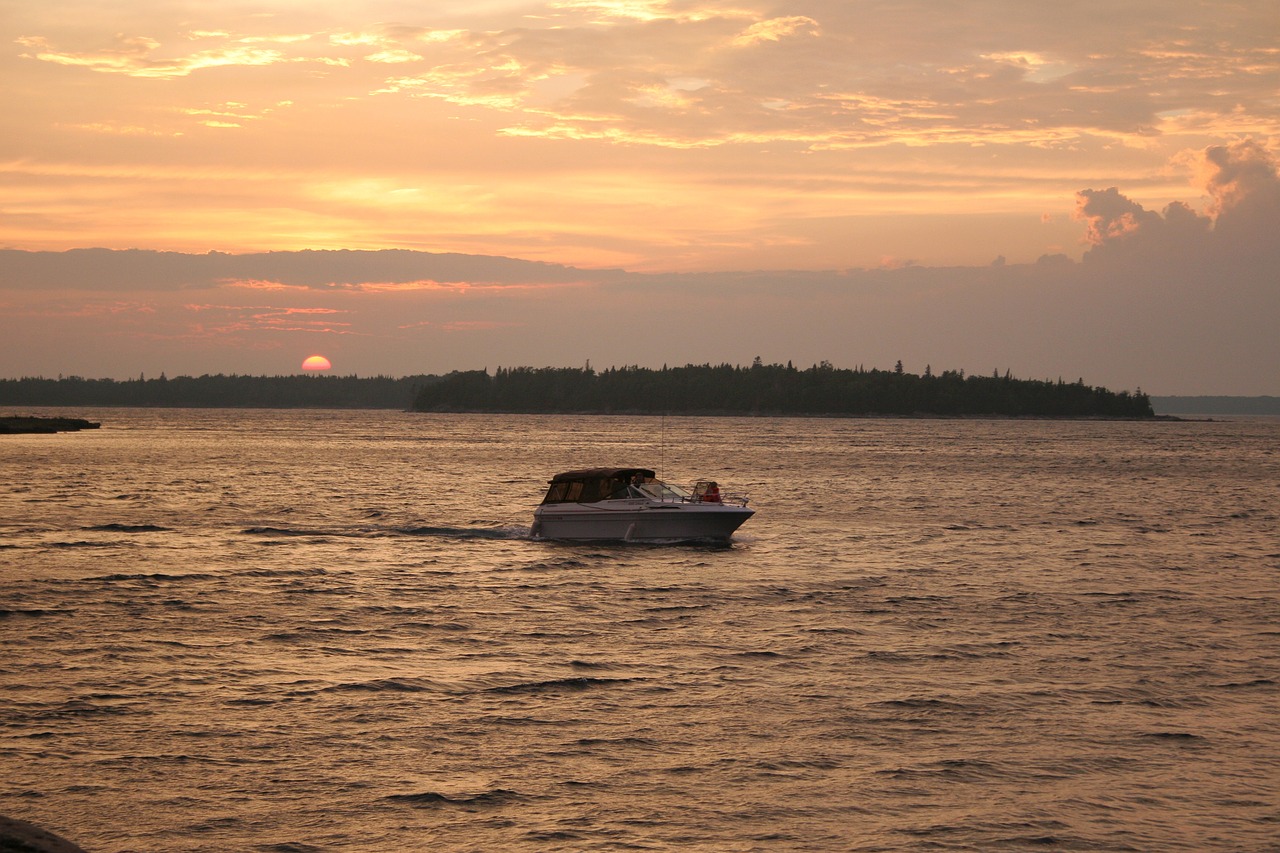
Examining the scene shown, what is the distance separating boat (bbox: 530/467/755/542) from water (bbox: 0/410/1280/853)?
1.06 meters

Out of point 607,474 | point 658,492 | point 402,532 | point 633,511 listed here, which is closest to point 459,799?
point 633,511

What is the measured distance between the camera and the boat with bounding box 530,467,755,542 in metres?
46.1

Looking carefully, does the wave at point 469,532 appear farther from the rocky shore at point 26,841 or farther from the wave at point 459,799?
the rocky shore at point 26,841

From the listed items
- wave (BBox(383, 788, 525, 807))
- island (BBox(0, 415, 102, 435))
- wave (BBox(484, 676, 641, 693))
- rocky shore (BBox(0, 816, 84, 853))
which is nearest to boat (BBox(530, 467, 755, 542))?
wave (BBox(484, 676, 641, 693))

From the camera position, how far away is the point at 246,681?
878 inches

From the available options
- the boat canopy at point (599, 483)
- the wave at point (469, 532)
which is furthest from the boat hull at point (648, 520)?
the wave at point (469, 532)

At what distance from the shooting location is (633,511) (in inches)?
1820

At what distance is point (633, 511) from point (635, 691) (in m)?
24.5

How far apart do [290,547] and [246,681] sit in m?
24.8

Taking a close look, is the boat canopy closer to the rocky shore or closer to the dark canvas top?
the dark canvas top

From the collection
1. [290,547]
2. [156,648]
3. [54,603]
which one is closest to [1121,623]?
[156,648]

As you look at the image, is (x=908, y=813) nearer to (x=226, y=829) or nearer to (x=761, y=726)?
(x=761, y=726)

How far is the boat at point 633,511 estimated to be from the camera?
46062 mm

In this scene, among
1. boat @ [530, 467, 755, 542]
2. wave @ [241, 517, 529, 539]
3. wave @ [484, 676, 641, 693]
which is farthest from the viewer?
wave @ [241, 517, 529, 539]
